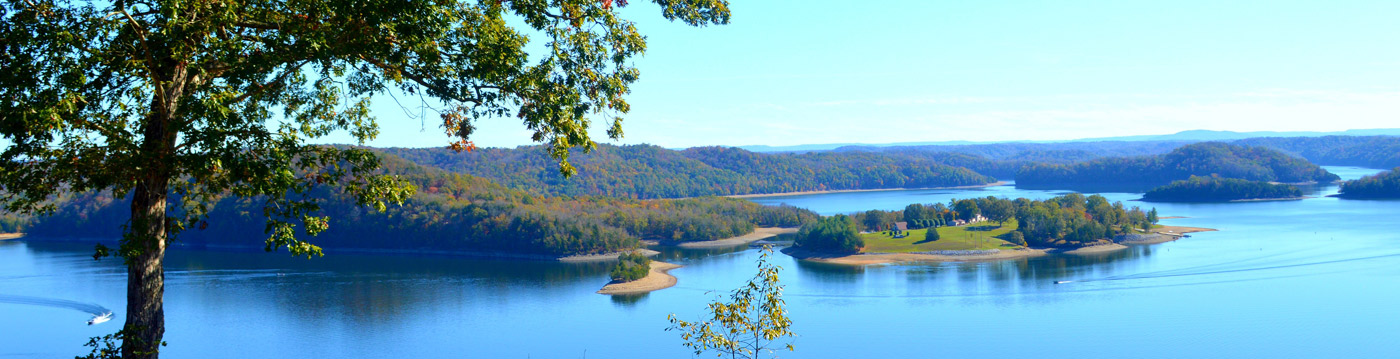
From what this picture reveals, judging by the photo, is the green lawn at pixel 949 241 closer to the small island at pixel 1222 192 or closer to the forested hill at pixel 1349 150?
the small island at pixel 1222 192

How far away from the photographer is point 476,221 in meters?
63.4

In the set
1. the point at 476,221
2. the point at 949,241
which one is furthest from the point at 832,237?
the point at 476,221

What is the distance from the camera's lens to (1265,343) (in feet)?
89.8

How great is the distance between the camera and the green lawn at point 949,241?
175ft

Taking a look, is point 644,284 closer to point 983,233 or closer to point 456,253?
point 456,253

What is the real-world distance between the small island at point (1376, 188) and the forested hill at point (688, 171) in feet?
191

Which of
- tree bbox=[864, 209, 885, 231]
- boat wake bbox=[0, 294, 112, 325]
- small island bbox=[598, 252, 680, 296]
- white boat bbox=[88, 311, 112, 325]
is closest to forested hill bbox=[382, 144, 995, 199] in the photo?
tree bbox=[864, 209, 885, 231]

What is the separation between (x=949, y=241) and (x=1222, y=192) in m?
52.9

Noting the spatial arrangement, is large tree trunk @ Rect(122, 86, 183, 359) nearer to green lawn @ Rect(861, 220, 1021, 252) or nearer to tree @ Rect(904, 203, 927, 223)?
green lawn @ Rect(861, 220, 1021, 252)

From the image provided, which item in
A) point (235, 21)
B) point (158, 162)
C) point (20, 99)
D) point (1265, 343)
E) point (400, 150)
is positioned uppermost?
point (400, 150)

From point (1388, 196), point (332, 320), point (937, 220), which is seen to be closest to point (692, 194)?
point (937, 220)

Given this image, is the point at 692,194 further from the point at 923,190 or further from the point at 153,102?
the point at 153,102

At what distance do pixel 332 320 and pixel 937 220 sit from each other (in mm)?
42349

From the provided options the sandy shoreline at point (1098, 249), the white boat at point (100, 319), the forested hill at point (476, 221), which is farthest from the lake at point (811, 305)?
the forested hill at point (476, 221)
